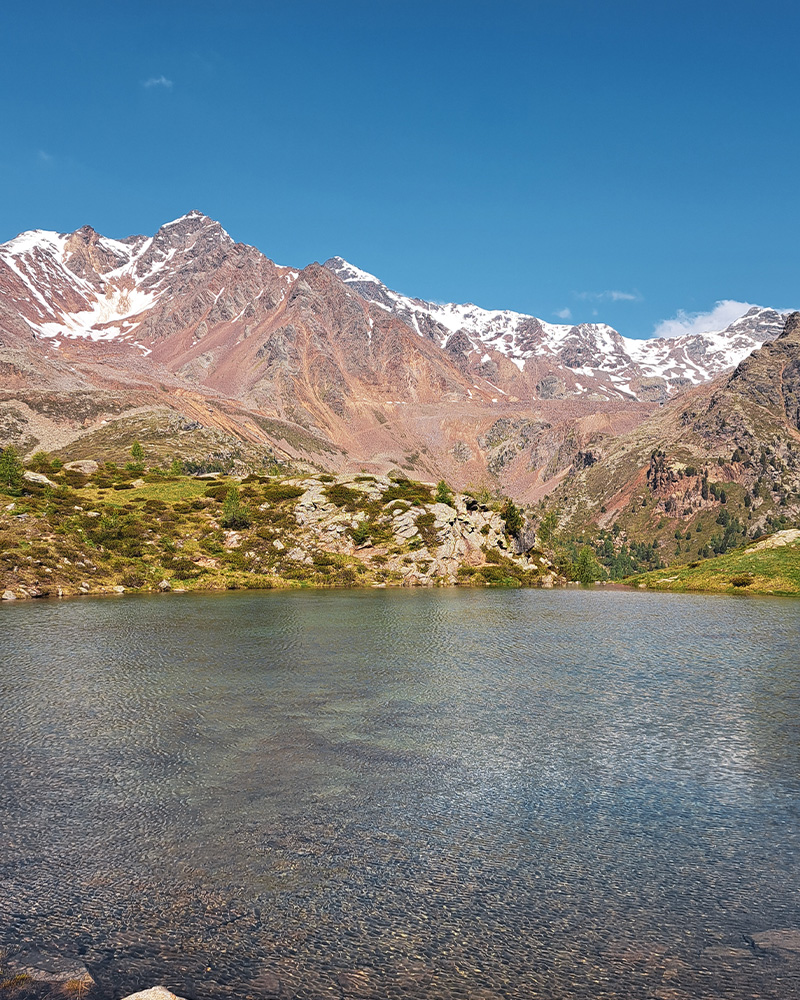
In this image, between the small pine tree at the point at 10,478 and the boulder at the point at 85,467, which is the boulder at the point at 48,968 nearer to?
the small pine tree at the point at 10,478

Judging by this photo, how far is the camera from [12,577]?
72.6m

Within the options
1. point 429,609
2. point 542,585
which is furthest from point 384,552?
point 429,609

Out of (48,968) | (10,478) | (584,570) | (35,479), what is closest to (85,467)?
(35,479)

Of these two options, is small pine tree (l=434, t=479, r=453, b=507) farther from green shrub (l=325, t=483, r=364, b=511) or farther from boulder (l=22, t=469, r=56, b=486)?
boulder (l=22, t=469, r=56, b=486)

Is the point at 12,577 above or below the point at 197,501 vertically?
below

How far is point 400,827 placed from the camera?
17375 mm

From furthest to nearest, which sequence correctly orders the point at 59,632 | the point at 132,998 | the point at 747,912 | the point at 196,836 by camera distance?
the point at 59,632 → the point at 196,836 → the point at 747,912 → the point at 132,998

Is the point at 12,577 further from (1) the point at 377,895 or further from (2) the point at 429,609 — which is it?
(1) the point at 377,895

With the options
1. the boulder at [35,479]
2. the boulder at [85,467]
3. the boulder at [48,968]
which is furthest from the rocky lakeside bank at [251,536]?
the boulder at [48,968]

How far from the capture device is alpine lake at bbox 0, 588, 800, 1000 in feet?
39.0

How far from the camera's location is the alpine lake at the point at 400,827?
11875mm

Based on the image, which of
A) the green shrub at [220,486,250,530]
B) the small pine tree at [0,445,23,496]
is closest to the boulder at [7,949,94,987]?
the green shrub at [220,486,250,530]

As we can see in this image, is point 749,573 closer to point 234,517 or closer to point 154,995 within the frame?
point 234,517

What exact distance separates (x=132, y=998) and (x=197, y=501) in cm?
11343
